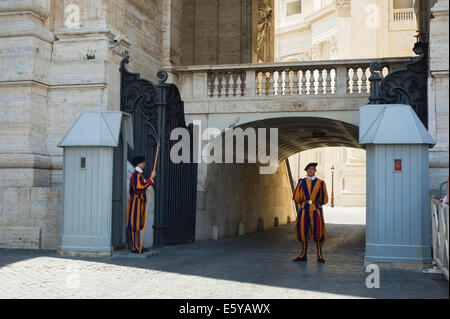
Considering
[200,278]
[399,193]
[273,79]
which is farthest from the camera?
[273,79]

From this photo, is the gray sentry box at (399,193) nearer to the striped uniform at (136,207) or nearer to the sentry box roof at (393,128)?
the sentry box roof at (393,128)

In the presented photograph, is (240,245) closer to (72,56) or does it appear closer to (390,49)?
(72,56)

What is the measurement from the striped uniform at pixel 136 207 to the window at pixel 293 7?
51.4m

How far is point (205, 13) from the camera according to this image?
2081 centimetres

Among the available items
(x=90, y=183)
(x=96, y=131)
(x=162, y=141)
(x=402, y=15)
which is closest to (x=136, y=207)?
(x=90, y=183)

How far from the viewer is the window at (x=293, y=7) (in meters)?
58.9

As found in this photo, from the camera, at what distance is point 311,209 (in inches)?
412

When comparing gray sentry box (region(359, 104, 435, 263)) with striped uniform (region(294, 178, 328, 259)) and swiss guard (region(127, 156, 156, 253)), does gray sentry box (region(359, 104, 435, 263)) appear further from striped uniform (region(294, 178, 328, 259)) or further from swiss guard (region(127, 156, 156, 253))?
swiss guard (region(127, 156, 156, 253))

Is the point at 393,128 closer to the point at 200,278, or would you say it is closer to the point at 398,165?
the point at 398,165

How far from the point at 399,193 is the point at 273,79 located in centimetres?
663

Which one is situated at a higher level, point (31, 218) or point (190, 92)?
point (190, 92)
